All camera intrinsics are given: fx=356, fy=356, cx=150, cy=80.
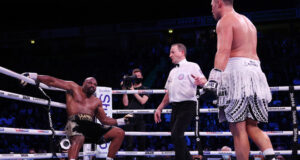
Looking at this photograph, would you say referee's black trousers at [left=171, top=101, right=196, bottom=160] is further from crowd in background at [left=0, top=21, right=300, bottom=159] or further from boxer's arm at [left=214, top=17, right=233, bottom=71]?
crowd in background at [left=0, top=21, right=300, bottom=159]

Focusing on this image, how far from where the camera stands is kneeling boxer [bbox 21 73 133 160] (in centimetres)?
352

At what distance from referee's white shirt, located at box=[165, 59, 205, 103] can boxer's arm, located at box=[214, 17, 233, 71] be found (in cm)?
119

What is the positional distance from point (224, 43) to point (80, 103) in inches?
79.5

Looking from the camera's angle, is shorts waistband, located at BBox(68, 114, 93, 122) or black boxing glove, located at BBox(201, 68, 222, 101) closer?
black boxing glove, located at BBox(201, 68, 222, 101)

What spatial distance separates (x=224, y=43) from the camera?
2283 millimetres

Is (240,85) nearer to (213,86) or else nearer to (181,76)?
(213,86)

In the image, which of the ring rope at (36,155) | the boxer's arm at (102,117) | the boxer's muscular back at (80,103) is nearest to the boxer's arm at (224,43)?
the ring rope at (36,155)

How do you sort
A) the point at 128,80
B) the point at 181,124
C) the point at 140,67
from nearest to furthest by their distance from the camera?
1. the point at 181,124
2. the point at 128,80
3. the point at 140,67

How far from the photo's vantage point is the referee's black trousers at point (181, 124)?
334 centimetres

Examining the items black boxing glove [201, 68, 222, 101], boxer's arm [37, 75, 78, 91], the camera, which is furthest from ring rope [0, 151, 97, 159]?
black boxing glove [201, 68, 222, 101]

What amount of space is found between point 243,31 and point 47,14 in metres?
11.6

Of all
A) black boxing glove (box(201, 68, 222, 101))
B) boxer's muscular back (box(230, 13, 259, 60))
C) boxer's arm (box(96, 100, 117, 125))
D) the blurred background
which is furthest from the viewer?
the blurred background

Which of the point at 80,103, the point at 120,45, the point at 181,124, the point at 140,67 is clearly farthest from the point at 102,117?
the point at 120,45

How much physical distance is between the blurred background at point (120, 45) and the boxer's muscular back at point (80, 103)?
192 inches
